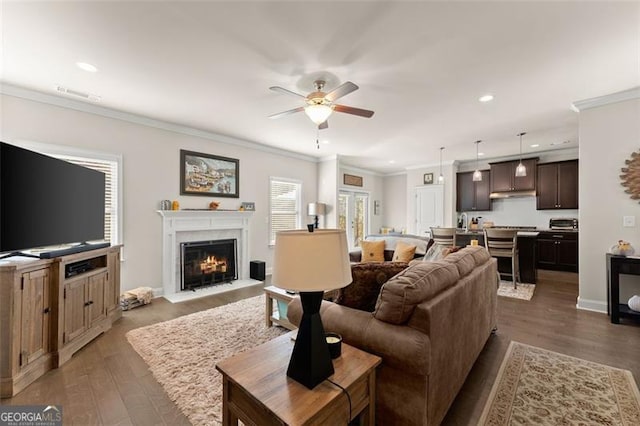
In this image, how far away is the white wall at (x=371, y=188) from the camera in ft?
25.7

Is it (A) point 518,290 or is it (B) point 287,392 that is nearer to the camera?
(B) point 287,392

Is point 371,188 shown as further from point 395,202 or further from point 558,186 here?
point 558,186

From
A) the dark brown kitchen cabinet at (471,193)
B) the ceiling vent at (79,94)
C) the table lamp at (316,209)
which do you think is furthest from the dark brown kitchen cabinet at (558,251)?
the ceiling vent at (79,94)

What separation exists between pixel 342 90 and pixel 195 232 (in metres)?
3.45

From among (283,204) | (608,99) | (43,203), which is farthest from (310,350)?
(283,204)

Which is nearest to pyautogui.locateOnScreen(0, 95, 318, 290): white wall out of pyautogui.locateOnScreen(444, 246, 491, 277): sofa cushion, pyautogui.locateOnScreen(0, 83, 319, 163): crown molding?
pyautogui.locateOnScreen(0, 83, 319, 163): crown molding

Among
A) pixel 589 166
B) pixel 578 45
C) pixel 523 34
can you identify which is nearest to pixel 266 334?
pixel 523 34

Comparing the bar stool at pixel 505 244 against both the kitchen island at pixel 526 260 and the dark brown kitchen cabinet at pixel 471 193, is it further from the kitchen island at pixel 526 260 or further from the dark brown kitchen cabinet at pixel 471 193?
the dark brown kitchen cabinet at pixel 471 193

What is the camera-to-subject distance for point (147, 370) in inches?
85.6

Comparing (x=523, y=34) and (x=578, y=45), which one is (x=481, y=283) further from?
(x=578, y=45)

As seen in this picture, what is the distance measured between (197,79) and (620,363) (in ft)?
15.5

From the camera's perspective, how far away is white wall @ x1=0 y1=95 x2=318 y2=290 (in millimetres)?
3121

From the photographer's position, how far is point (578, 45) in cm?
225

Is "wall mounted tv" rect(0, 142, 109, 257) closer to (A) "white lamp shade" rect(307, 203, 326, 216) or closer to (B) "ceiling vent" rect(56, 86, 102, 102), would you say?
(B) "ceiling vent" rect(56, 86, 102, 102)
